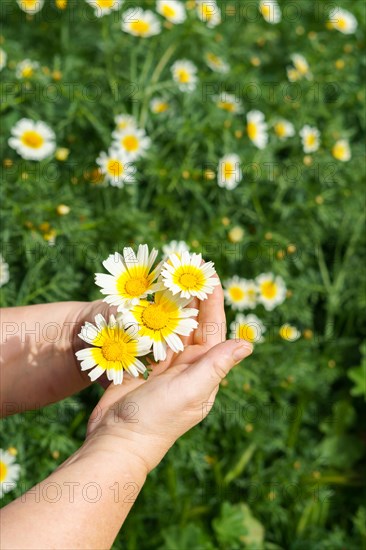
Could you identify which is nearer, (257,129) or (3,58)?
(3,58)

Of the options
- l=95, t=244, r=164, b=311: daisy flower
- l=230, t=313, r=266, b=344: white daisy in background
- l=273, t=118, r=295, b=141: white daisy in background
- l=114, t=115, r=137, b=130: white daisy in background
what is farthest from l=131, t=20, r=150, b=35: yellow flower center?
l=95, t=244, r=164, b=311: daisy flower

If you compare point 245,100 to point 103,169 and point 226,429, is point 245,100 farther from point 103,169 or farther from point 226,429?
point 226,429

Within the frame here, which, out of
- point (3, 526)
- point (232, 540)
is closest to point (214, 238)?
point (232, 540)

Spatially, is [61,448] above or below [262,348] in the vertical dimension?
below

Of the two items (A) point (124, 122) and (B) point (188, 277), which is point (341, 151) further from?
(B) point (188, 277)

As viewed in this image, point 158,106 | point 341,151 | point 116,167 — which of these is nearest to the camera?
point 116,167

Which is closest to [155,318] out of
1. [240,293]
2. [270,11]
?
[240,293]
